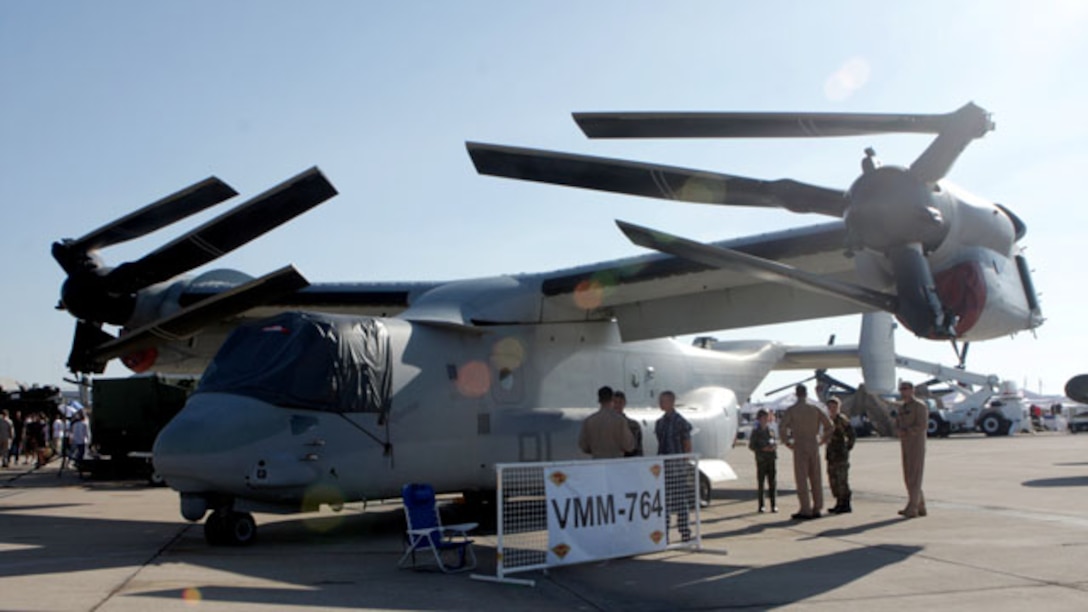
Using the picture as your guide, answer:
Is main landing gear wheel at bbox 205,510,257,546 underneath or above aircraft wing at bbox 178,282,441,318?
underneath

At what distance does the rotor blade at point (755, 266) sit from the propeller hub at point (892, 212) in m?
0.47

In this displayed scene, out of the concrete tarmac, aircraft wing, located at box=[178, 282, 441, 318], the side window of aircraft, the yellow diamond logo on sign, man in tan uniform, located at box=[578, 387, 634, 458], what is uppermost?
aircraft wing, located at box=[178, 282, 441, 318]

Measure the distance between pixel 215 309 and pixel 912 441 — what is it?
888cm

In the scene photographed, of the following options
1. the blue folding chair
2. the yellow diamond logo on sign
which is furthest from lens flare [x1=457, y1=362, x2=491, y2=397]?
the yellow diamond logo on sign

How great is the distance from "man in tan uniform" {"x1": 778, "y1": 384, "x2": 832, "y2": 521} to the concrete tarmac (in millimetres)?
396

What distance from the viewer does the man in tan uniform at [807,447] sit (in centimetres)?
1141

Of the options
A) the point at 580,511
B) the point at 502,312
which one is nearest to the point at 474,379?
the point at 502,312

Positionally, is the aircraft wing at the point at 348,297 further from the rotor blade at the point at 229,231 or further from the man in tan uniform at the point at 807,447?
the man in tan uniform at the point at 807,447

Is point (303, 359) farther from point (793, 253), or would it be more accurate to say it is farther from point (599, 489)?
point (793, 253)

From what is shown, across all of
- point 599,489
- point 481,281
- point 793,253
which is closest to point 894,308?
point 793,253

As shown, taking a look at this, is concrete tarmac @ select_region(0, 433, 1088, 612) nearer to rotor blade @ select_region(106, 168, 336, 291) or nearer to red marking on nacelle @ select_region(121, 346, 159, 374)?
red marking on nacelle @ select_region(121, 346, 159, 374)

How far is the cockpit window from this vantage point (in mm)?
9211

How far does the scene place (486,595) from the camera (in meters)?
6.62

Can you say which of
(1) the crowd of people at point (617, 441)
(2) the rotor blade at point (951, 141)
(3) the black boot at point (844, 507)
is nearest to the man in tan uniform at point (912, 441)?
(3) the black boot at point (844, 507)
